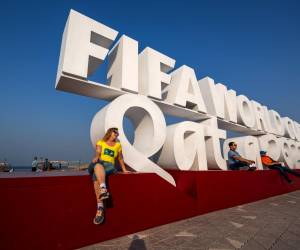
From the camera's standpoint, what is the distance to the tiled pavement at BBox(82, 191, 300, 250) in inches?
134

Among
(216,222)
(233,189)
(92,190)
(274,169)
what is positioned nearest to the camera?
(92,190)

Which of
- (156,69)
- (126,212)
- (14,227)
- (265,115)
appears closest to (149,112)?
(156,69)

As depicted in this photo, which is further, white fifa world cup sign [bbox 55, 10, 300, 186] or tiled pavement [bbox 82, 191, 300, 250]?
white fifa world cup sign [bbox 55, 10, 300, 186]

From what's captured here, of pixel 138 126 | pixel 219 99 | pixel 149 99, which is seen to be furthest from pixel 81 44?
pixel 219 99

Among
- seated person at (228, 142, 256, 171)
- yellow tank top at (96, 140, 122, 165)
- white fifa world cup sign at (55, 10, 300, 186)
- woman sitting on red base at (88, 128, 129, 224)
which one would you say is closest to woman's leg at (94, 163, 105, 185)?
woman sitting on red base at (88, 128, 129, 224)

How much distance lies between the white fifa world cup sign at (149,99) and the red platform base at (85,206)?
756 mm

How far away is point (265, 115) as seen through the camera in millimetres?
12477

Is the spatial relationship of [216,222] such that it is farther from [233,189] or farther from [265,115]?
[265,115]

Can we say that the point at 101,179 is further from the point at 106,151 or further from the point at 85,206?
the point at 106,151

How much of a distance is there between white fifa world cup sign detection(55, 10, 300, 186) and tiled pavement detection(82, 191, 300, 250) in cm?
149

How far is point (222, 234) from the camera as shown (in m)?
3.91

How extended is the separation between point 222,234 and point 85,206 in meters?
2.51

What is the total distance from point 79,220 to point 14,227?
36.6 inches

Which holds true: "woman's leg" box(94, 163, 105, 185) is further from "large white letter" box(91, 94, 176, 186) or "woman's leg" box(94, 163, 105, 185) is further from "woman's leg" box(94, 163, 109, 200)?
"large white letter" box(91, 94, 176, 186)
